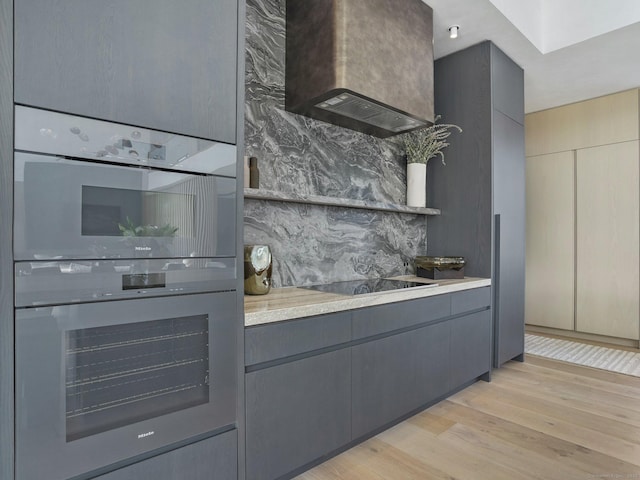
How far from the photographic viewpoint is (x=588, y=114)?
13.7 ft

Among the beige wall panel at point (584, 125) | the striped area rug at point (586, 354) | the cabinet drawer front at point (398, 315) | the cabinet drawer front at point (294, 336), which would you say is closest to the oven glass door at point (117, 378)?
the cabinet drawer front at point (294, 336)

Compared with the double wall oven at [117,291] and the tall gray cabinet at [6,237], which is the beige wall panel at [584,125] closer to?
the double wall oven at [117,291]

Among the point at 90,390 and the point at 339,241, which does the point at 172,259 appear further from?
the point at 339,241

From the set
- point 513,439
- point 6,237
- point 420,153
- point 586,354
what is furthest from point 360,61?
point 586,354

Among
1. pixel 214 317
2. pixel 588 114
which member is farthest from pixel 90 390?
pixel 588 114

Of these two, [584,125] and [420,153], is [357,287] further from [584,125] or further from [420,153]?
[584,125]

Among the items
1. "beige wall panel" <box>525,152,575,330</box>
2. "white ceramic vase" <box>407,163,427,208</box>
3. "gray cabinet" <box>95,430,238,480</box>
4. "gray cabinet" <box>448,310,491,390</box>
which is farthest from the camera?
"beige wall panel" <box>525,152,575,330</box>

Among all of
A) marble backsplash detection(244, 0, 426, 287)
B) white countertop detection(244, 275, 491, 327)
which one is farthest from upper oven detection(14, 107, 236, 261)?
marble backsplash detection(244, 0, 426, 287)

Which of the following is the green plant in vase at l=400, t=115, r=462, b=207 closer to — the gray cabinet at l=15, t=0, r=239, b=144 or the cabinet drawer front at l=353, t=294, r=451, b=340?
the cabinet drawer front at l=353, t=294, r=451, b=340

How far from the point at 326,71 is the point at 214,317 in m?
1.48

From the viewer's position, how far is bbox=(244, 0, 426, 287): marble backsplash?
2240mm

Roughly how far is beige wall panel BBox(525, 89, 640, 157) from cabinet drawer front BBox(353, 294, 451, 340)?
10.0 ft

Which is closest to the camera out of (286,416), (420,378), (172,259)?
(172,259)

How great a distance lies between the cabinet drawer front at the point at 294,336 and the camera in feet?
4.88
